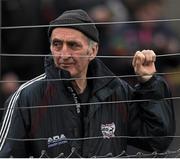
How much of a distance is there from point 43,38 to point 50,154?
2615 millimetres

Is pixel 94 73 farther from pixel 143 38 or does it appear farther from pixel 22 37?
pixel 22 37

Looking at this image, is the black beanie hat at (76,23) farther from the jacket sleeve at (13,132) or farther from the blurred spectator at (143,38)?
the blurred spectator at (143,38)

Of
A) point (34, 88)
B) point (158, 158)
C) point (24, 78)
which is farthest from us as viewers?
point (24, 78)

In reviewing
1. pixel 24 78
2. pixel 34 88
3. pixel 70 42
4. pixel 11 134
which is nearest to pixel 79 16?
pixel 70 42

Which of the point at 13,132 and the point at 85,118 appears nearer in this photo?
the point at 13,132

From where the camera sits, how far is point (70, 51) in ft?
11.1

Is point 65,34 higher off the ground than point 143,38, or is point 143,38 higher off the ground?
point 65,34

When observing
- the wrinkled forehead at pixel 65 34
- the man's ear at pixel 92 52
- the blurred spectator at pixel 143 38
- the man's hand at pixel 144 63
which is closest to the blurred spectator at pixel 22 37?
the blurred spectator at pixel 143 38

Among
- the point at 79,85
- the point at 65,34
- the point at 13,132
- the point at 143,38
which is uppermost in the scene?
the point at 65,34

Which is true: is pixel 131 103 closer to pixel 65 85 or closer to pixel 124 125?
pixel 124 125

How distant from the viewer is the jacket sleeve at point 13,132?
3.19m

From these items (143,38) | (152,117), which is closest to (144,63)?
(152,117)

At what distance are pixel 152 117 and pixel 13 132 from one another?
25.7 inches

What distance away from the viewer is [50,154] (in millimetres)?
3279
